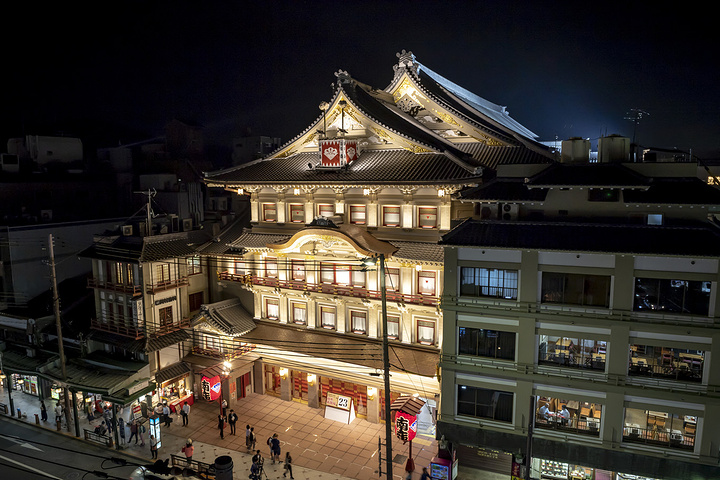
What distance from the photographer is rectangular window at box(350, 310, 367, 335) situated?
32.3 meters

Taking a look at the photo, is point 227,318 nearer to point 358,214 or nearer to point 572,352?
point 358,214

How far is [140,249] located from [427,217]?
20568mm

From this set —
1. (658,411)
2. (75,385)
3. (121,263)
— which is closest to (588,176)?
(658,411)

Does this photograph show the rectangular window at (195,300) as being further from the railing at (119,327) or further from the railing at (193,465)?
the railing at (193,465)

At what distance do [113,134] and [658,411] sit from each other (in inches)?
3275

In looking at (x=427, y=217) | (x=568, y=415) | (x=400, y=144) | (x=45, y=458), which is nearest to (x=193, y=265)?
(x=45, y=458)

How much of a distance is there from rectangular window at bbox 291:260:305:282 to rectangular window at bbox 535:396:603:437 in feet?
59.2

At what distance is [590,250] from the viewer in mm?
20703

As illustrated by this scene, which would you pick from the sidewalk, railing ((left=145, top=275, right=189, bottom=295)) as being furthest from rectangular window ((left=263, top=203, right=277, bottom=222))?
the sidewalk

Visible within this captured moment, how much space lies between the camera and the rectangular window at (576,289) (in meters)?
21.6

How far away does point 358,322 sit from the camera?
32562mm

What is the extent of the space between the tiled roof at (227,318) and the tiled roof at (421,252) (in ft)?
43.4

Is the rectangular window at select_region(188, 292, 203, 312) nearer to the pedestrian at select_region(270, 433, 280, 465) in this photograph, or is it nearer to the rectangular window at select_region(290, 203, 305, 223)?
the rectangular window at select_region(290, 203, 305, 223)

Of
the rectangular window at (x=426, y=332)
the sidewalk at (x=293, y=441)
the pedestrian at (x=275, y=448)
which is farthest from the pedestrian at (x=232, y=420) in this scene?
the rectangular window at (x=426, y=332)
